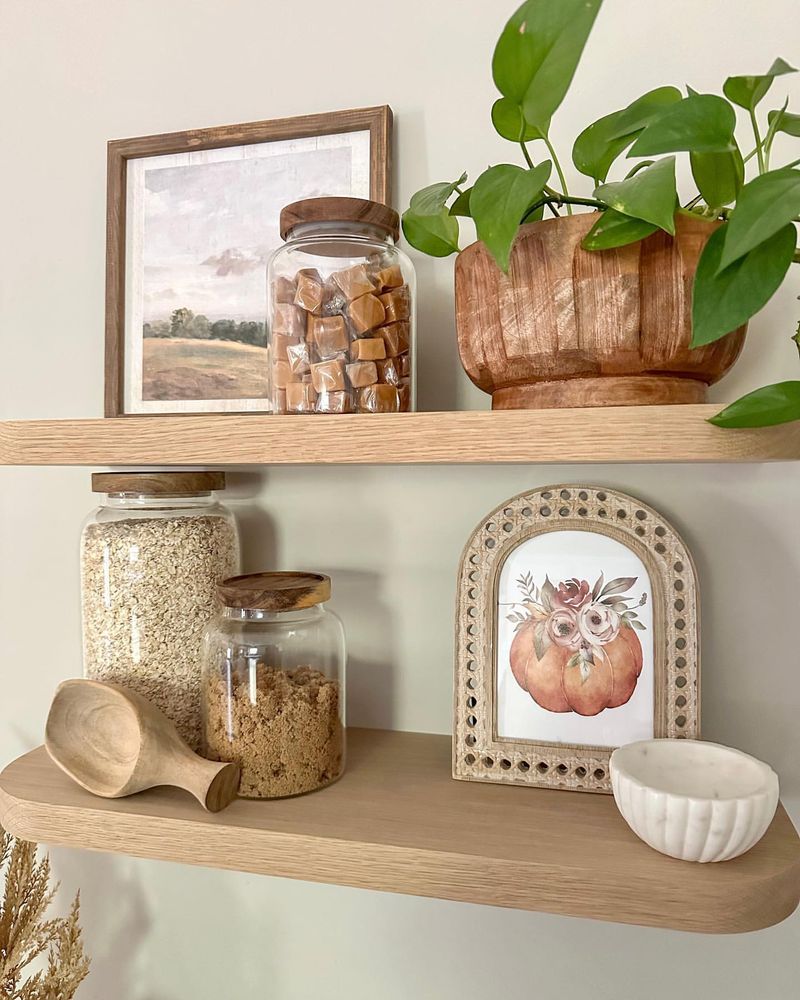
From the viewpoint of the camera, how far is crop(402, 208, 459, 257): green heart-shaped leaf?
0.64 m

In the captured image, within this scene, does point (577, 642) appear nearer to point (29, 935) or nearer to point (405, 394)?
point (405, 394)

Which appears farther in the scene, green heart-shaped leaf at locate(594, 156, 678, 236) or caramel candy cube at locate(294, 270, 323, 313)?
caramel candy cube at locate(294, 270, 323, 313)

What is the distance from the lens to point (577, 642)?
729 mm

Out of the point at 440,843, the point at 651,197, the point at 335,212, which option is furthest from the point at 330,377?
the point at 440,843

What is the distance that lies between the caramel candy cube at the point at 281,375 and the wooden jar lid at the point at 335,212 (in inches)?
4.9

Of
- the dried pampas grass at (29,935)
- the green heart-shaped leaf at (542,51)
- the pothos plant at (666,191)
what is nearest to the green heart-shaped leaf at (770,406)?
the pothos plant at (666,191)

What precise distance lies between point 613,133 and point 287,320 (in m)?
0.29

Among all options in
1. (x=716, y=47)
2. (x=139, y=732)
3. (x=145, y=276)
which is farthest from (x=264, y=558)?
(x=716, y=47)

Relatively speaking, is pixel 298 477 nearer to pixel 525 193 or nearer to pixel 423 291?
pixel 423 291

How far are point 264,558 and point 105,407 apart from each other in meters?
0.25

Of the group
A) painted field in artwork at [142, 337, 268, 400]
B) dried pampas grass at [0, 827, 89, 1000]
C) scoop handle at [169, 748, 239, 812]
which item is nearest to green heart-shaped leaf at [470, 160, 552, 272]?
painted field in artwork at [142, 337, 268, 400]

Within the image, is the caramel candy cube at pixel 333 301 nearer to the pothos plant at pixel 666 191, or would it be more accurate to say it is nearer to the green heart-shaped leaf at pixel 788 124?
the pothos plant at pixel 666 191

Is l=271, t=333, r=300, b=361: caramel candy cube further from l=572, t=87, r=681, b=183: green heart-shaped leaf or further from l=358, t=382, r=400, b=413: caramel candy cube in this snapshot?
l=572, t=87, r=681, b=183: green heart-shaped leaf

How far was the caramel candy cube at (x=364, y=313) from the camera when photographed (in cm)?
65
